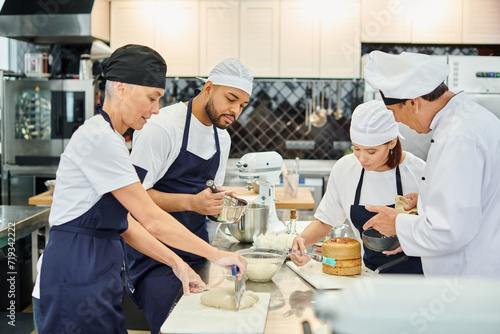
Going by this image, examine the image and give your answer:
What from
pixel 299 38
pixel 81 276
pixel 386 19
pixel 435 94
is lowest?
pixel 81 276

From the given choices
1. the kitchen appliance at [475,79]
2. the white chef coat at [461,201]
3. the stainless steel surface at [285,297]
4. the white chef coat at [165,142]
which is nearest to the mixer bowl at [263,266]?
the stainless steel surface at [285,297]

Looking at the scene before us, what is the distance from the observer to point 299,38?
19.1 feet

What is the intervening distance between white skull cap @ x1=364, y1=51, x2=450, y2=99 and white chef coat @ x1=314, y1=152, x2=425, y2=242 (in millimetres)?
679

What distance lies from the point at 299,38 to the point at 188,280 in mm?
4534

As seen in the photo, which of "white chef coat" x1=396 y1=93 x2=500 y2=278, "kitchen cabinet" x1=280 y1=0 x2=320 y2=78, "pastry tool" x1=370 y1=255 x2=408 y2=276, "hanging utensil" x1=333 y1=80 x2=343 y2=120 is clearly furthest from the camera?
"hanging utensil" x1=333 y1=80 x2=343 y2=120

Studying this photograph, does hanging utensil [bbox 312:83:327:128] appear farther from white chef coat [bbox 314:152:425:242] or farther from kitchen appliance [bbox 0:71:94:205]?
white chef coat [bbox 314:152:425:242]

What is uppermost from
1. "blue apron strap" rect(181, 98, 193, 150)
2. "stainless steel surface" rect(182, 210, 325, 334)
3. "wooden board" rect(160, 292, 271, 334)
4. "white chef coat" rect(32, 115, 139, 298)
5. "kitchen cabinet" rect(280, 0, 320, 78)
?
"kitchen cabinet" rect(280, 0, 320, 78)

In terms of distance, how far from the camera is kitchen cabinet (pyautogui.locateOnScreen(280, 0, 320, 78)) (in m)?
5.77

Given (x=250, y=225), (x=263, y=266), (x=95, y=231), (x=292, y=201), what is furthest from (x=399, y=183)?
(x=292, y=201)

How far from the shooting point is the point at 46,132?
18.1ft

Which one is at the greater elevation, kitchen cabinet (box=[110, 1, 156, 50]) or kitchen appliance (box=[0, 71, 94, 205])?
kitchen cabinet (box=[110, 1, 156, 50])

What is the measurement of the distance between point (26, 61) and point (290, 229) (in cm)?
447

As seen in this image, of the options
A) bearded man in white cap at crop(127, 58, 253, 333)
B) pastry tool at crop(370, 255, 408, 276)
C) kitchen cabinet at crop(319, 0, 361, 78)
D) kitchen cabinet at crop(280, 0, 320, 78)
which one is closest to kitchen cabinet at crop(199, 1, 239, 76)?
kitchen cabinet at crop(280, 0, 320, 78)

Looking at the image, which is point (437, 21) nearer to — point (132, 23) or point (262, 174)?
point (132, 23)
